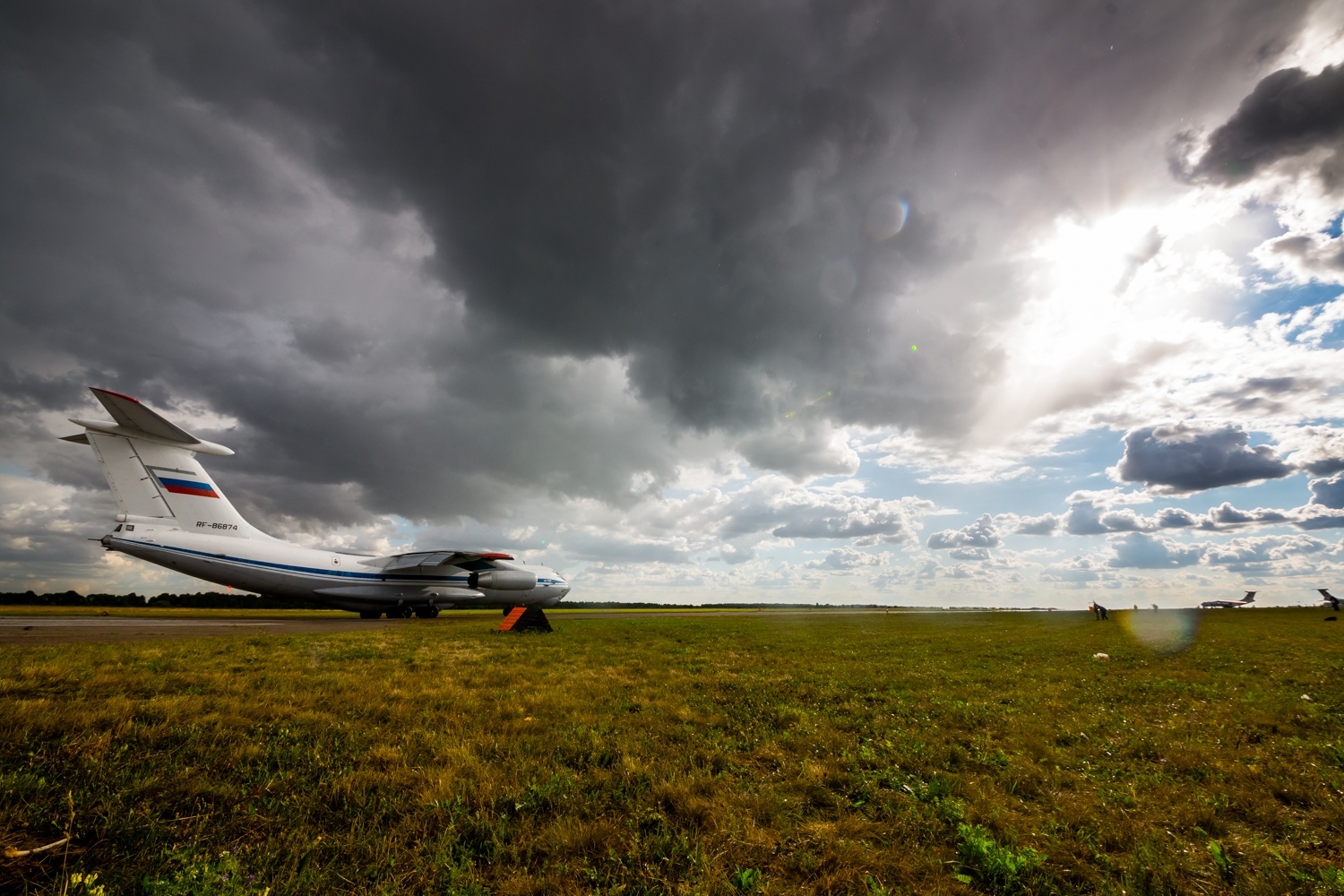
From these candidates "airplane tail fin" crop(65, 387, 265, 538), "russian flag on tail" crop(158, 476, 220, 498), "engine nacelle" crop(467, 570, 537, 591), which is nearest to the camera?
"airplane tail fin" crop(65, 387, 265, 538)

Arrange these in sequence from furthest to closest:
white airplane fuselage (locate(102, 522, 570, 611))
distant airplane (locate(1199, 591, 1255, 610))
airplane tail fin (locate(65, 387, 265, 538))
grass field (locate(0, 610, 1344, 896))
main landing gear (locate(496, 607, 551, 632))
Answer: distant airplane (locate(1199, 591, 1255, 610)), white airplane fuselage (locate(102, 522, 570, 611)), airplane tail fin (locate(65, 387, 265, 538)), main landing gear (locate(496, 607, 551, 632)), grass field (locate(0, 610, 1344, 896))

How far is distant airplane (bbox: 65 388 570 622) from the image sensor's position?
26.8m

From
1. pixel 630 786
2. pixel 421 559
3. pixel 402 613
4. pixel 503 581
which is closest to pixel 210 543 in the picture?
pixel 421 559

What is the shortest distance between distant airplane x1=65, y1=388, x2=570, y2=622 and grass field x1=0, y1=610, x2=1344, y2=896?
1890 cm

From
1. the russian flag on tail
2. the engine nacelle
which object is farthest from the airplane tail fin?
the engine nacelle

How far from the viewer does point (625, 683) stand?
11312 millimetres

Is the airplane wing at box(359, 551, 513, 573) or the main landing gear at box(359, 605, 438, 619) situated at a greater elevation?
the airplane wing at box(359, 551, 513, 573)

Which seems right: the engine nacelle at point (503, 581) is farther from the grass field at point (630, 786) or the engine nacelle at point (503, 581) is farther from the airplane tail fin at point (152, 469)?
the grass field at point (630, 786)

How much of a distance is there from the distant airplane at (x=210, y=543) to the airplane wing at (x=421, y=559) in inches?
3.5

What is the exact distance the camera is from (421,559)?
37.7 m

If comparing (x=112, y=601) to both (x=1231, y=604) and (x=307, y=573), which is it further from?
(x=1231, y=604)

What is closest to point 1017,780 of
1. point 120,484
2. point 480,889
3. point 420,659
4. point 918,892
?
point 918,892

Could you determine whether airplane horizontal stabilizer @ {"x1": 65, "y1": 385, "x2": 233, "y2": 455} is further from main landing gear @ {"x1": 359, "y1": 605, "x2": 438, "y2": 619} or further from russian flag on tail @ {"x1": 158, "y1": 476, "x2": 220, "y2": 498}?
main landing gear @ {"x1": 359, "y1": 605, "x2": 438, "y2": 619}

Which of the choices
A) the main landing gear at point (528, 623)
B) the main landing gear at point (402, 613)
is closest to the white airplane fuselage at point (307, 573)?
the main landing gear at point (402, 613)
